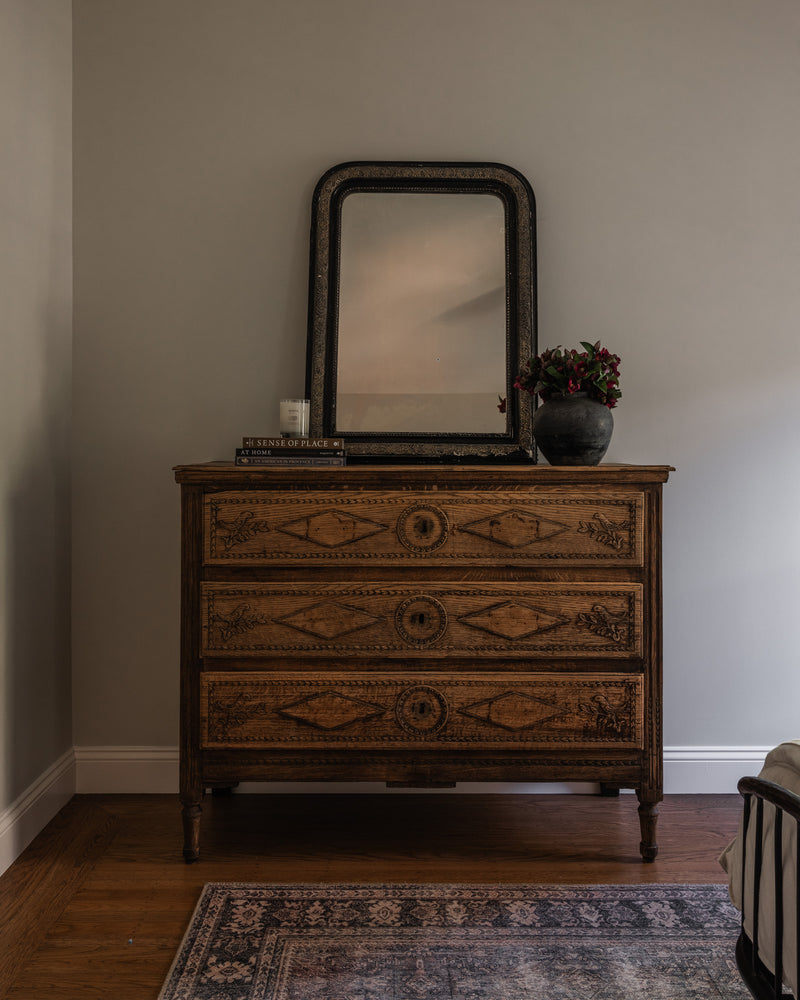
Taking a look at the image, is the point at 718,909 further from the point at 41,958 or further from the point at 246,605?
the point at 41,958

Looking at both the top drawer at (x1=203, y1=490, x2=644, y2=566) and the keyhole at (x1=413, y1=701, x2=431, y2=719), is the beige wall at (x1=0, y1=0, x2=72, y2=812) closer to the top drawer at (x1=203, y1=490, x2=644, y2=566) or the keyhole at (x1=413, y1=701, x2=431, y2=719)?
the top drawer at (x1=203, y1=490, x2=644, y2=566)

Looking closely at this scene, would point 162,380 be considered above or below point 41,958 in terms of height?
above

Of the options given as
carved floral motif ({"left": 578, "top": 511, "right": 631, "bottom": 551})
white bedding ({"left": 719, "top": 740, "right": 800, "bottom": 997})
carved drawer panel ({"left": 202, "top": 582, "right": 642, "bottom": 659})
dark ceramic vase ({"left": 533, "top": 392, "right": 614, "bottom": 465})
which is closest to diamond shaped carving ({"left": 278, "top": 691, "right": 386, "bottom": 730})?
carved drawer panel ({"left": 202, "top": 582, "right": 642, "bottom": 659})

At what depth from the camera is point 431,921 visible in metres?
1.86

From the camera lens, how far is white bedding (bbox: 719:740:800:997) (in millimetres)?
1157

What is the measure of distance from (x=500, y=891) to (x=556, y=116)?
91.5 inches

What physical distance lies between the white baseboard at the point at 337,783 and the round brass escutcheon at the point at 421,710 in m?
0.64

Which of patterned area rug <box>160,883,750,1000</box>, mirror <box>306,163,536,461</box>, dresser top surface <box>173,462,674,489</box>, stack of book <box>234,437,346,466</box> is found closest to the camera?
patterned area rug <box>160,883,750,1000</box>

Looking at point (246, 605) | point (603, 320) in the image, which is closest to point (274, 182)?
point (603, 320)

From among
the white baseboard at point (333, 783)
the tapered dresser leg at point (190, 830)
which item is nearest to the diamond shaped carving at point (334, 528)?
the tapered dresser leg at point (190, 830)

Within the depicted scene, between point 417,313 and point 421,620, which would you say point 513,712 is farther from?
point 417,313

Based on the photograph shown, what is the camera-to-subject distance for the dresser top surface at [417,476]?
2.06m

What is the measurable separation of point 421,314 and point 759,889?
185 cm

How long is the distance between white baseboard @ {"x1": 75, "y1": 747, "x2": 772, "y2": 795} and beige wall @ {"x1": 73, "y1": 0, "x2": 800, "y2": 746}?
2.6 inches
